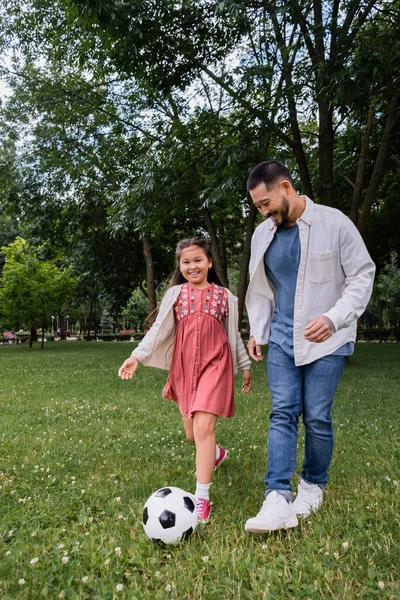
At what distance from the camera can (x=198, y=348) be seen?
4.09 metres

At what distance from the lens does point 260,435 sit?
6.36 meters

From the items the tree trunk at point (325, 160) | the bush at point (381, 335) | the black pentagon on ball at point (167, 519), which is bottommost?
the bush at point (381, 335)

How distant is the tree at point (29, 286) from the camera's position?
94.8 ft

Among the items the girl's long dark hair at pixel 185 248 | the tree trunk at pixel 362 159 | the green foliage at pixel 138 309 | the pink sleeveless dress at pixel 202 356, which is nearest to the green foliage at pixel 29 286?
the tree trunk at pixel 362 159

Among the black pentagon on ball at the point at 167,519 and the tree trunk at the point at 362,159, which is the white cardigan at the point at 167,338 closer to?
the black pentagon on ball at the point at 167,519

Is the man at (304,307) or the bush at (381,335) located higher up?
the man at (304,307)

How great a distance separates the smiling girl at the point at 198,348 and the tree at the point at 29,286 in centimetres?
2522

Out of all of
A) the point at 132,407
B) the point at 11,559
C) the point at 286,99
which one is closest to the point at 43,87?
the point at 286,99

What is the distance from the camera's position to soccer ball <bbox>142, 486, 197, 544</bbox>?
3221 millimetres

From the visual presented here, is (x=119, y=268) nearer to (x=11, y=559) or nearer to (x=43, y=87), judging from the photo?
(x=43, y=87)

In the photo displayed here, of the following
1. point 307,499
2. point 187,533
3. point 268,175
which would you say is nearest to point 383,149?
point 268,175

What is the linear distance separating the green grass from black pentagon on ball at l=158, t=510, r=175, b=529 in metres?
0.14

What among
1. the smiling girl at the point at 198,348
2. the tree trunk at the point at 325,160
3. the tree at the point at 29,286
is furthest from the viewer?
the tree at the point at 29,286

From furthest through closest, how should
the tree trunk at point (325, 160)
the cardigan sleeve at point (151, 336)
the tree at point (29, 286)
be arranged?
1. the tree at point (29, 286)
2. the tree trunk at point (325, 160)
3. the cardigan sleeve at point (151, 336)
